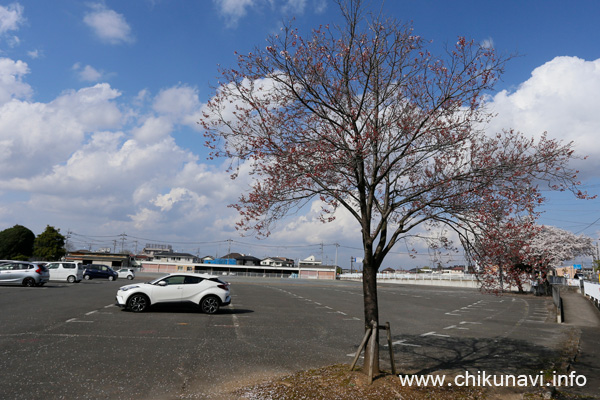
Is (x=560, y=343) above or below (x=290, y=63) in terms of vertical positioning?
below

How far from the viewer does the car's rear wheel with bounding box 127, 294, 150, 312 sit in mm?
15758

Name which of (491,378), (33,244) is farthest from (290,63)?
(33,244)

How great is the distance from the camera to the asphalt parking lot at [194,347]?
7000mm

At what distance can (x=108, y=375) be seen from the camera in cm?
736

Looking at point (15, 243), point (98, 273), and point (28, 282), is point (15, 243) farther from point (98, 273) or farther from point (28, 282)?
point (28, 282)

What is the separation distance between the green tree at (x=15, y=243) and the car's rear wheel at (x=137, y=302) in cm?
6031

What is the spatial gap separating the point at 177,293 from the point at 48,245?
6567cm

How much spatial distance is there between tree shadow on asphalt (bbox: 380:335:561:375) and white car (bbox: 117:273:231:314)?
25.4 ft

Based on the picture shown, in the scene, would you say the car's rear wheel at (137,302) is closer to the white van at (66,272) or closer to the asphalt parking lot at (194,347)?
the asphalt parking lot at (194,347)

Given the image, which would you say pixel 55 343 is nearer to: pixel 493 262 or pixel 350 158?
pixel 350 158

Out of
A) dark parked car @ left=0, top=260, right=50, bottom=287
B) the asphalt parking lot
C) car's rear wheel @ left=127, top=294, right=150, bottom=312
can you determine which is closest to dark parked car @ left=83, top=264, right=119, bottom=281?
dark parked car @ left=0, top=260, right=50, bottom=287

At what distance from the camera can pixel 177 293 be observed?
16266 mm

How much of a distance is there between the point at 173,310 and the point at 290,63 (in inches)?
508

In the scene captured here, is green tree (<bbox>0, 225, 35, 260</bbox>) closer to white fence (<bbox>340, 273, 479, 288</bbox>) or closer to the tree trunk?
white fence (<bbox>340, 273, 479, 288</bbox>)
